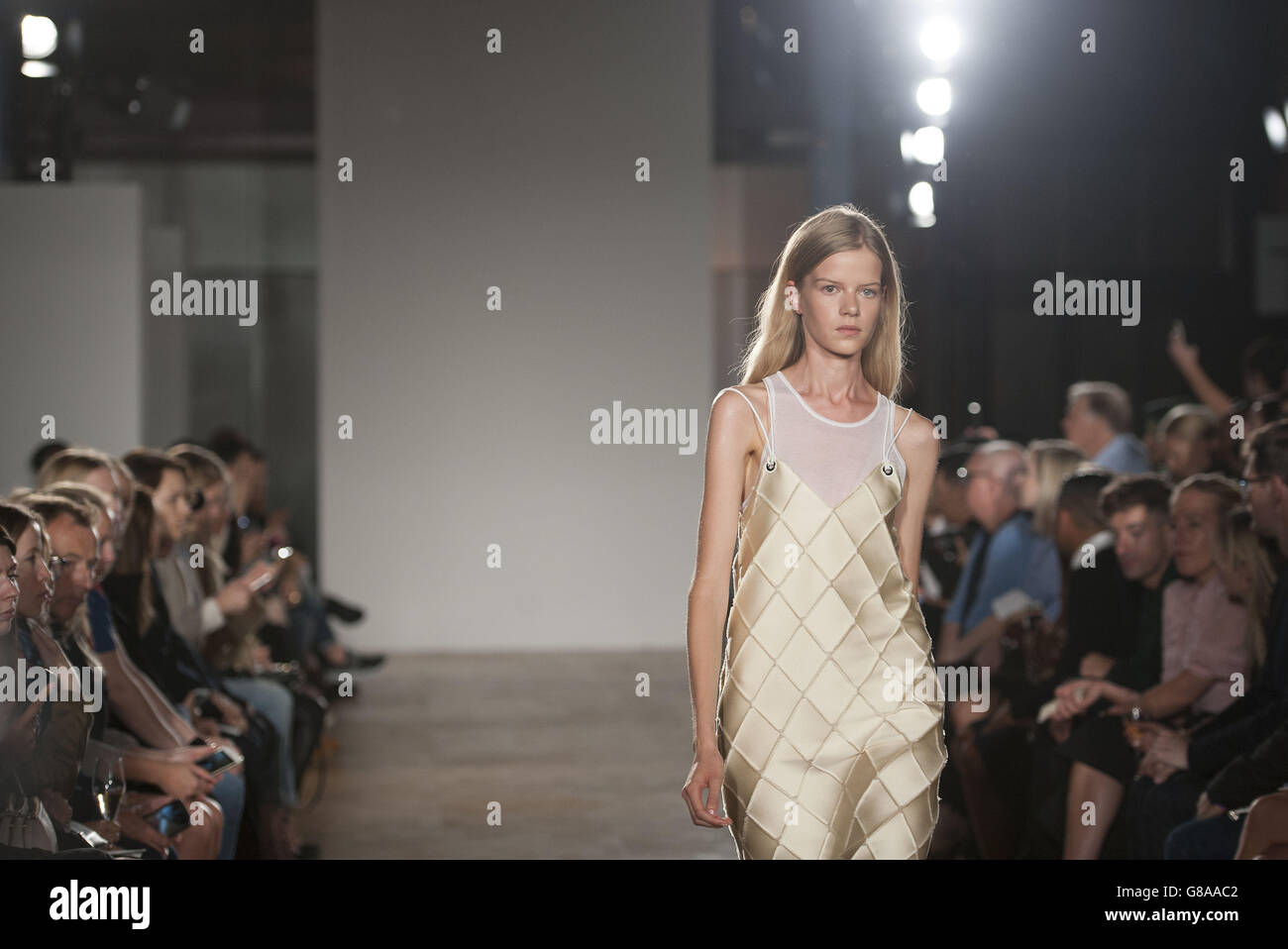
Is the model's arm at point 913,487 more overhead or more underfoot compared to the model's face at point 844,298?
more underfoot

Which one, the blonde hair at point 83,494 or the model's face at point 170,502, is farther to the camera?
the model's face at point 170,502

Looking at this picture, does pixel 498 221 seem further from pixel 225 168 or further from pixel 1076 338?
pixel 1076 338

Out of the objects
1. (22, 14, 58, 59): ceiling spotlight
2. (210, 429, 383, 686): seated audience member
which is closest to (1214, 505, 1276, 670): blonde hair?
(210, 429, 383, 686): seated audience member

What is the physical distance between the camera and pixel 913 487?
2.34 metres

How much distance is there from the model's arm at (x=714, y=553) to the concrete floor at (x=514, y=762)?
6.73ft

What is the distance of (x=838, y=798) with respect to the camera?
2.20 metres

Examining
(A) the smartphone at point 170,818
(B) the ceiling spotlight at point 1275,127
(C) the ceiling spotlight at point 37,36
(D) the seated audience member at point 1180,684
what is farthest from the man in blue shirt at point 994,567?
(B) the ceiling spotlight at point 1275,127

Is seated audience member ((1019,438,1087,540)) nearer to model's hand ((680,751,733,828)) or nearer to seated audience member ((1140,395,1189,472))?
seated audience member ((1140,395,1189,472))

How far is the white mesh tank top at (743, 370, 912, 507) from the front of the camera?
2277 millimetres

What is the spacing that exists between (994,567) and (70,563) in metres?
2.34

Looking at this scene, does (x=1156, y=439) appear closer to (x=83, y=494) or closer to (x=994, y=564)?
(x=994, y=564)

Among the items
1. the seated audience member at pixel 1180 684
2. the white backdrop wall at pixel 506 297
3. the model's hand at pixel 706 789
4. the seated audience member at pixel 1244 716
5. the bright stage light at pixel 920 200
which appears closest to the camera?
the model's hand at pixel 706 789

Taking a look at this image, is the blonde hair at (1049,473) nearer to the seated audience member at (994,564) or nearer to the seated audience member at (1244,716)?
the seated audience member at (994,564)

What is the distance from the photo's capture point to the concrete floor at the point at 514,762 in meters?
4.34
